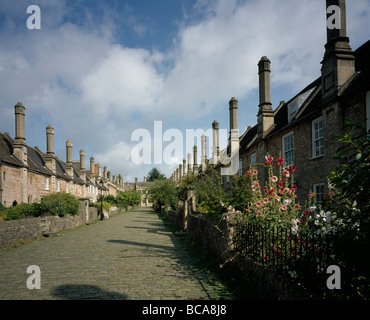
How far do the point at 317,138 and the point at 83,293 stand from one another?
11.5 m

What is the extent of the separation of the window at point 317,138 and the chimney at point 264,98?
16.6 feet

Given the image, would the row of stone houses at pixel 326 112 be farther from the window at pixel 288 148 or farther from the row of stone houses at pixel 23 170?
the row of stone houses at pixel 23 170

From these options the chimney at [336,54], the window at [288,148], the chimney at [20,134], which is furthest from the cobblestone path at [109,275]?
the chimney at [20,134]

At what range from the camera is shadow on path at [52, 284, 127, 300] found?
18.2 ft

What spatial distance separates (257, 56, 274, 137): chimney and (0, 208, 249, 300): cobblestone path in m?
10.3

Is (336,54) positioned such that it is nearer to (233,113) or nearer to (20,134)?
(233,113)

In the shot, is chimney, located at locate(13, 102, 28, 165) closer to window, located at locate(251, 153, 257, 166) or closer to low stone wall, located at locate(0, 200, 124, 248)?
low stone wall, located at locate(0, 200, 124, 248)

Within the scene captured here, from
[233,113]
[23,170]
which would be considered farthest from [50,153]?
[233,113]

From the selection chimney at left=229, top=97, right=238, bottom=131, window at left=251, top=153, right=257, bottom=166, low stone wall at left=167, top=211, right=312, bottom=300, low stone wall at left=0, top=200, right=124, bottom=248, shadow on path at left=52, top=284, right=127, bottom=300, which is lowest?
low stone wall at left=0, top=200, right=124, bottom=248

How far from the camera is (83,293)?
5816 millimetres

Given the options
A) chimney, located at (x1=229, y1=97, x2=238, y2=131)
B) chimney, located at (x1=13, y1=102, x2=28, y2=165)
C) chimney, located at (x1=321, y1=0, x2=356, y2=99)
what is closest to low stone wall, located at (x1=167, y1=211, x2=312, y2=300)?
chimney, located at (x1=321, y1=0, x2=356, y2=99)
